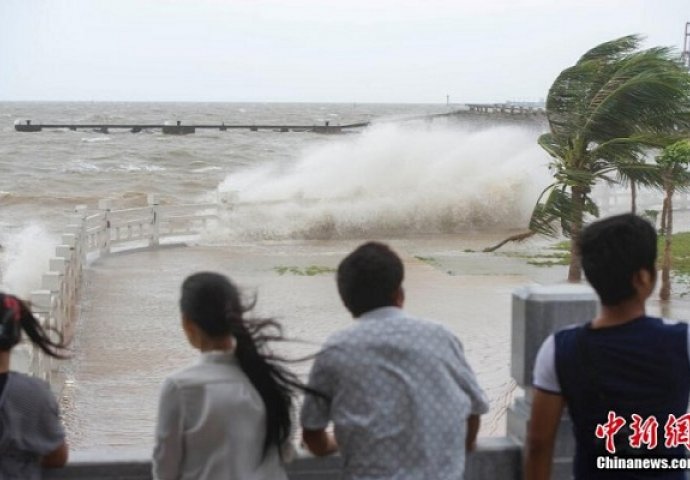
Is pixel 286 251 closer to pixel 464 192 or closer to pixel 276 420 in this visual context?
pixel 464 192

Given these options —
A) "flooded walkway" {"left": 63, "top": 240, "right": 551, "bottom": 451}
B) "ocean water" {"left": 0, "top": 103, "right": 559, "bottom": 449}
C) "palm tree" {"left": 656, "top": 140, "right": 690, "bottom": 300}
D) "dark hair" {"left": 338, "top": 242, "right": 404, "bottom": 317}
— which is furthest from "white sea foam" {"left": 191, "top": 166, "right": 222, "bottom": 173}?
"dark hair" {"left": 338, "top": 242, "right": 404, "bottom": 317}

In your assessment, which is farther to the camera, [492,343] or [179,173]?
[179,173]

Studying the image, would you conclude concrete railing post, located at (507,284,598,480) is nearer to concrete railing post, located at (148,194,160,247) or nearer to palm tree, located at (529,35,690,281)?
palm tree, located at (529,35,690,281)

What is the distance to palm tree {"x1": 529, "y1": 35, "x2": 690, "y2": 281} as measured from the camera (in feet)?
41.9

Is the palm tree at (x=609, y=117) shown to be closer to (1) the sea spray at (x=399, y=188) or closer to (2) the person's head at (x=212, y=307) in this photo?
(1) the sea spray at (x=399, y=188)

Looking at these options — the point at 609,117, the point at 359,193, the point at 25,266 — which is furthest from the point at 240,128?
the point at 609,117

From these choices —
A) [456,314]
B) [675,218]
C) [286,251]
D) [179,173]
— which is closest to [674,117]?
[456,314]

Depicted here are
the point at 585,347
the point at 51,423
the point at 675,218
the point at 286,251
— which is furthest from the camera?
the point at 675,218

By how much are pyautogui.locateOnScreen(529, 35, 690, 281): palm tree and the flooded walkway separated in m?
1.55

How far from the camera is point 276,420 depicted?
9.20 ft

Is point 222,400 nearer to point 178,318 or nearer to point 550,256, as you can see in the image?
point 178,318

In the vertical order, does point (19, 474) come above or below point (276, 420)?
below

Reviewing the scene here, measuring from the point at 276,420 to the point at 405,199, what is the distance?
2069 centimetres

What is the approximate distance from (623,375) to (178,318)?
942 cm
